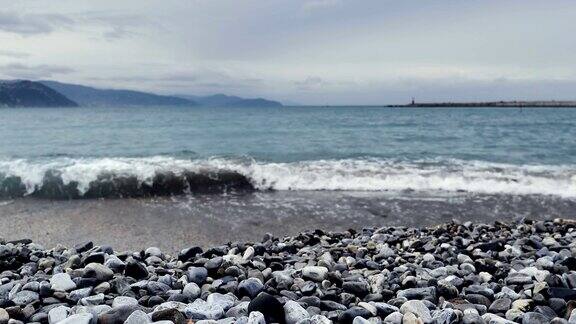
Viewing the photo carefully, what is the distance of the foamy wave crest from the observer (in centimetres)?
975

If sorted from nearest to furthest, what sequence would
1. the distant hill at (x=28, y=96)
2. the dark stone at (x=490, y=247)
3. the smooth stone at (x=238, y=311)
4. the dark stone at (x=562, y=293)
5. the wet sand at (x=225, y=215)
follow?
the smooth stone at (x=238, y=311) → the dark stone at (x=562, y=293) → the dark stone at (x=490, y=247) → the wet sand at (x=225, y=215) → the distant hill at (x=28, y=96)

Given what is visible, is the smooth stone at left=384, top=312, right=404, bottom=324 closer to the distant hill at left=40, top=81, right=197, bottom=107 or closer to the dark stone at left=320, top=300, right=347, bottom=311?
the dark stone at left=320, top=300, right=347, bottom=311

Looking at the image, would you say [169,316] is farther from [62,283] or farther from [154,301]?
[62,283]

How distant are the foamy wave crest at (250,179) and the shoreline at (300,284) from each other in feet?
16.1

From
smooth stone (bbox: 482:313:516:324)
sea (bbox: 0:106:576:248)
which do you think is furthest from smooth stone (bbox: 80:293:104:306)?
sea (bbox: 0:106:576:248)

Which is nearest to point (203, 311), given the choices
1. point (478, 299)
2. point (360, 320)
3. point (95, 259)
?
point (360, 320)

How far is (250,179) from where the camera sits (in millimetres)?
10727

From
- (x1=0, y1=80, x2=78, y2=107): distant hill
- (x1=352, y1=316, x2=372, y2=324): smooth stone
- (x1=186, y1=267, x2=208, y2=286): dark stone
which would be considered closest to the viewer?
(x1=352, y1=316, x2=372, y2=324): smooth stone

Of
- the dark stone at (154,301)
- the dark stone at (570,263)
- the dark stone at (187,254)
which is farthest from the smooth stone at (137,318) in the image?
the dark stone at (570,263)

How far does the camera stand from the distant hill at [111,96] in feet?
461

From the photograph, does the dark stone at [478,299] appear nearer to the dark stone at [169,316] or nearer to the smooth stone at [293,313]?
the smooth stone at [293,313]

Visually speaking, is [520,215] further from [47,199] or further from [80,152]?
[80,152]

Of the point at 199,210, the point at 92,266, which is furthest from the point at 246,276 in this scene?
the point at 199,210

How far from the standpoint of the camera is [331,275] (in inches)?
143
